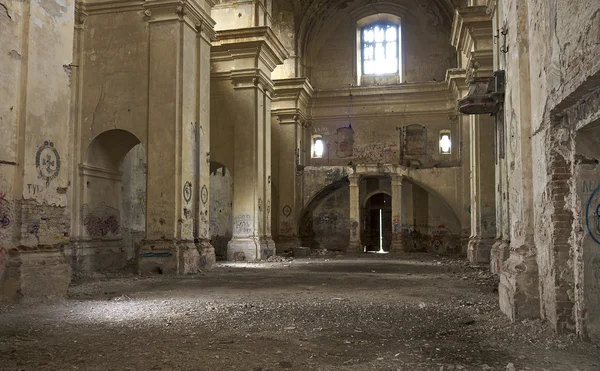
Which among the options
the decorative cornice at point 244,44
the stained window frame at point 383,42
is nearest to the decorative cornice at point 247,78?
the decorative cornice at point 244,44

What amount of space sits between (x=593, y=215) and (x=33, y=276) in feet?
23.8

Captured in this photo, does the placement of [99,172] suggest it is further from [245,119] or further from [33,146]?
[33,146]

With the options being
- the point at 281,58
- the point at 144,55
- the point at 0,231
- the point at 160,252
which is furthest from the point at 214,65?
the point at 0,231

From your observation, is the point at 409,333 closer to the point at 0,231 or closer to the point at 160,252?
the point at 0,231

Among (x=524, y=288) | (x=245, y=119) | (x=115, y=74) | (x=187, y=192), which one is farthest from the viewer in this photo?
(x=245, y=119)

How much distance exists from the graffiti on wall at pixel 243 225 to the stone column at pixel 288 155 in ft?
16.5

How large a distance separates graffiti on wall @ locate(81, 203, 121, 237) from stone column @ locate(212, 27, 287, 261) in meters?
4.72

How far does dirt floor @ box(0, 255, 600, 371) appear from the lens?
468cm

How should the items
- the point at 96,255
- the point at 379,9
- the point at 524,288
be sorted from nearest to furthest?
the point at 524,288, the point at 96,255, the point at 379,9

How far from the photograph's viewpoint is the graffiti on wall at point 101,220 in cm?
1367

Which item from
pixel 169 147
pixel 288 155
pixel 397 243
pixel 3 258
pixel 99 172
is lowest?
pixel 397 243

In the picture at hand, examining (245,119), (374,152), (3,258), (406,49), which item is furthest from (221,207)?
(3,258)

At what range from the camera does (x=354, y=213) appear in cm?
2367

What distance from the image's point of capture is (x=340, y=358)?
4.83m
